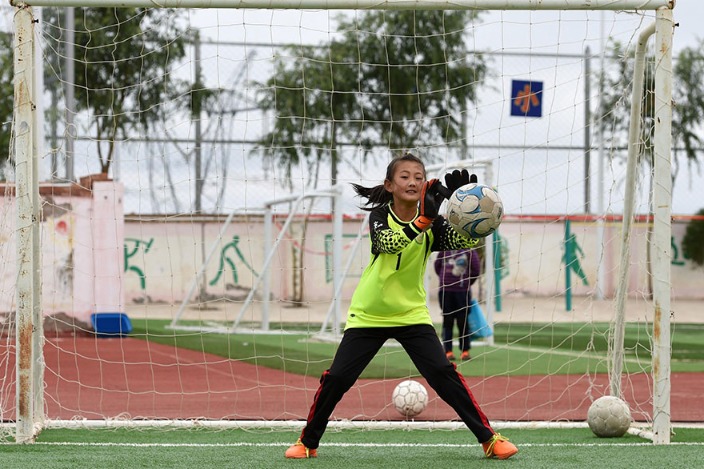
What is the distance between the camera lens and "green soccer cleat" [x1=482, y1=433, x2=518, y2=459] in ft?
19.5

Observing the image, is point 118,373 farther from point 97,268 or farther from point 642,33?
point 642,33

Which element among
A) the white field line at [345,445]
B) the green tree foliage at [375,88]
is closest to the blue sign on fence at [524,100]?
the green tree foliage at [375,88]

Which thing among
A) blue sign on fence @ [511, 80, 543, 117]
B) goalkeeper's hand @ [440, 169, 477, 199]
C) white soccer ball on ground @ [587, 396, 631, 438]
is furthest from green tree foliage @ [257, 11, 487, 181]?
goalkeeper's hand @ [440, 169, 477, 199]

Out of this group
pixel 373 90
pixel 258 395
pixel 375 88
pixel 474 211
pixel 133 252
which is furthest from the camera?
pixel 133 252

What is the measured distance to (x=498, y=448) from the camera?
596 centimetres

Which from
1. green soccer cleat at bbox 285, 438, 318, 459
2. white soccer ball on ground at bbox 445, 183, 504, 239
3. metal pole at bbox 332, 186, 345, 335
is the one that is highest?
white soccer ball on ground at bbox 445, 183, 504, 239

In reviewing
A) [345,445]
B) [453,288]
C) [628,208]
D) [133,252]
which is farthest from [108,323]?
[628,208]

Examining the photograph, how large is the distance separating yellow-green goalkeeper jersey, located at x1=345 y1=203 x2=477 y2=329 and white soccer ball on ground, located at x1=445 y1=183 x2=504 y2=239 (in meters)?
0.19

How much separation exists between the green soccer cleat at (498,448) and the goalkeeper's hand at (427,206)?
1.24 metres

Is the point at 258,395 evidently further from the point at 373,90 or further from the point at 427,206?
the point at 373,90

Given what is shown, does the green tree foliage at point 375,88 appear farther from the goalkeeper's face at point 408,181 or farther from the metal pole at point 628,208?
the goalkeeper's face at point 408,181

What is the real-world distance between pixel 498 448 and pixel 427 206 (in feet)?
4.57

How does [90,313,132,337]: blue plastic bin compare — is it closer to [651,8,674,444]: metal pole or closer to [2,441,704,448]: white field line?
[2,441,704,448]: white field line

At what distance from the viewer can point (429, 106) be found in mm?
20031
